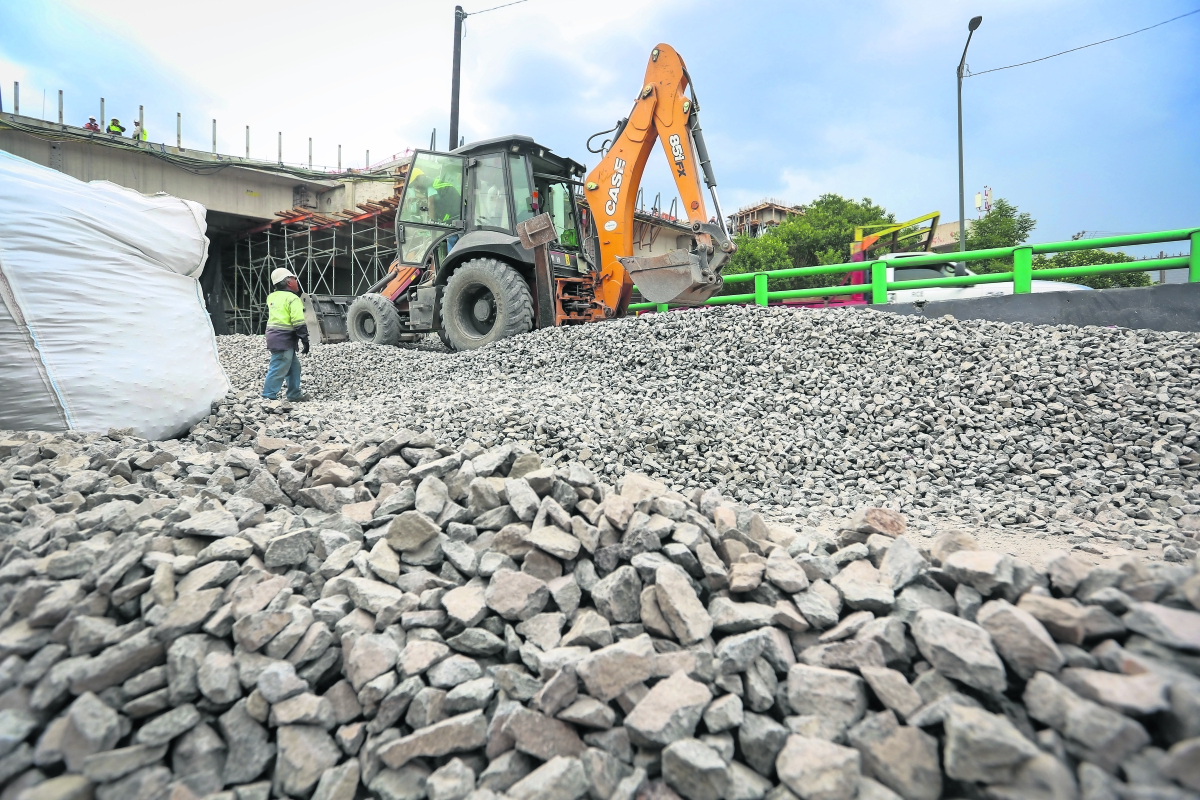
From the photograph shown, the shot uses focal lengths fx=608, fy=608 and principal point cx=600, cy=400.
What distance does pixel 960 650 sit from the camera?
1.41 m

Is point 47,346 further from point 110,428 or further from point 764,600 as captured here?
point 764,600

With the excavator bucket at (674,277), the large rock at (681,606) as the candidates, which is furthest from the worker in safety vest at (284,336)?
the large rock at (681,606)

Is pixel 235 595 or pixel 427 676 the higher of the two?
pixel 235 595

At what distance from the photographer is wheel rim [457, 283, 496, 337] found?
7.65 meters

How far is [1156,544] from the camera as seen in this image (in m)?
2.83

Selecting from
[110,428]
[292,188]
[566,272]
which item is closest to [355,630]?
[110,428]

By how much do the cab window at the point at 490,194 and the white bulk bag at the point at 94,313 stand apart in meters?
4.08

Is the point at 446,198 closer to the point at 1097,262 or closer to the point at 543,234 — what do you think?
the point at 543,234

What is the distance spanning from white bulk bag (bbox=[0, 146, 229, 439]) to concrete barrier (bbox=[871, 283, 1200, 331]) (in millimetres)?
6593

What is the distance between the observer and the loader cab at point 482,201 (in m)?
7.91

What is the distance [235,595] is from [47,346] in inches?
116

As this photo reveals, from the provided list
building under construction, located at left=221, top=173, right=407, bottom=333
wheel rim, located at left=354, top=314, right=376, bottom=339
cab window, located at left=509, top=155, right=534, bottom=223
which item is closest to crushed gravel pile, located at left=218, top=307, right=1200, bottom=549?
cab window, located at left=509, top=155, right=534, bottom=223

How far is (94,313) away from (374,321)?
5230 mm

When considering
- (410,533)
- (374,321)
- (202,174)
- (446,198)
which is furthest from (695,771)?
(202,174)
